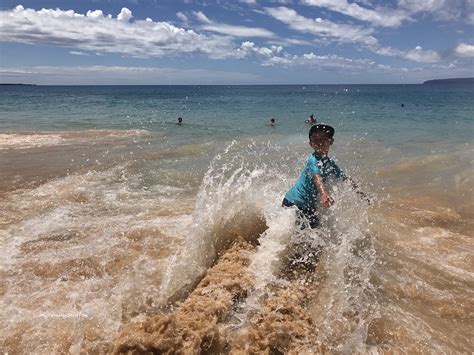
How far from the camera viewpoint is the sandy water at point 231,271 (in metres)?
4.29

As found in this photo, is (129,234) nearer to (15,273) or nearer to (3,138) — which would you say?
(15,273)

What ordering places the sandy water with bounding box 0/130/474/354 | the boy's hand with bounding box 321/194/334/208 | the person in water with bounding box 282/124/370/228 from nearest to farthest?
the sandy water with bounding box 0/130/474/354
the boy's hand with bounding box 321/194/334/208
the person in water with bounding box 282/124/370/228

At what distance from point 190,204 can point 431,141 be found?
15463 millimetres

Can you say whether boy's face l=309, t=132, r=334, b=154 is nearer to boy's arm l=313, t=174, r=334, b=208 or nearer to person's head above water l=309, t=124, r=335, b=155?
person's head above water l=309, t=124, r=335, b=155

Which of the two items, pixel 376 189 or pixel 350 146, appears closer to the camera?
pixel 376 189

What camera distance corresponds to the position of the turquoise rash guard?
18.2 feet

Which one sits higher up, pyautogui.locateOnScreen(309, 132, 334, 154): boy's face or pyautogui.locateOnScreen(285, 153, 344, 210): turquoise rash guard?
pyautogui.locateOnScreen(309, 132, 334, 154): boy's face

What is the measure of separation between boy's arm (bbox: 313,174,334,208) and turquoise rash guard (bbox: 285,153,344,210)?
0.14 m

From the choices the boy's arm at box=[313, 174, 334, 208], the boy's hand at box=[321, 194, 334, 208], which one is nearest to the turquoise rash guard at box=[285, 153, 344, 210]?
the boy's arm at box=[313, 174, 334, 208]

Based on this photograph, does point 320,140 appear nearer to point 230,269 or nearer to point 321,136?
point 321,136

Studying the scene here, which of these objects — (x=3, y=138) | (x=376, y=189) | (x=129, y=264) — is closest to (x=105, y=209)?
(x=129, y=264)

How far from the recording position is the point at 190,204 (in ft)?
30.7

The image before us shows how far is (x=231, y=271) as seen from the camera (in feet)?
17.3

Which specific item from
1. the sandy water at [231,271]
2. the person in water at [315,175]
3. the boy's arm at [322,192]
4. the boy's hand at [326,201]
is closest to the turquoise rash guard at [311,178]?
the person in water at [315,175]
